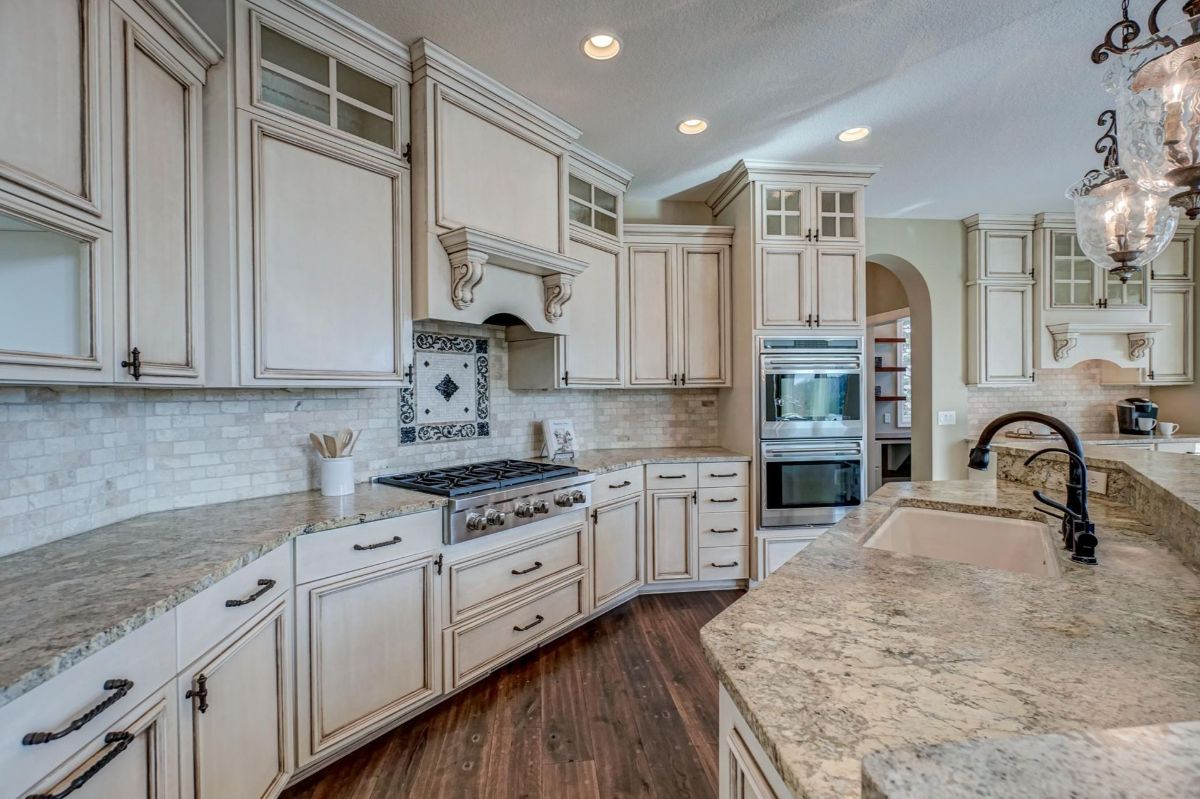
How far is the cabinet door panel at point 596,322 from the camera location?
3.13 meters

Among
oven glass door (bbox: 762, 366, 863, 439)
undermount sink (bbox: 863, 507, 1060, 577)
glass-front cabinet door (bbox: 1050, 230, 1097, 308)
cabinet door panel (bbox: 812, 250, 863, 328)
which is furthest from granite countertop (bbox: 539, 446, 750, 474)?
glass-front cabinet door (bbox: 1050, 230, 1097, 308)

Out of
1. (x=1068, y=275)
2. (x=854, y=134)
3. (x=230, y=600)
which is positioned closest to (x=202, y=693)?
(x=230, y=600)

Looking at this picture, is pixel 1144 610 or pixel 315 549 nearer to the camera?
pixel 1144 610

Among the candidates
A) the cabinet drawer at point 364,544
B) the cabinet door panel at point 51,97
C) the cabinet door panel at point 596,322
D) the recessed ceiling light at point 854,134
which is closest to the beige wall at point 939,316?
the recessed ceiling light at point 854,134

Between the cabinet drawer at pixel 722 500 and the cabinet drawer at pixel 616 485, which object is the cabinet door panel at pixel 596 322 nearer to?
the cabinet drawer at pixel 616 485

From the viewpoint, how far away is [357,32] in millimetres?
2043

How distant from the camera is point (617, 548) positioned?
302 cm

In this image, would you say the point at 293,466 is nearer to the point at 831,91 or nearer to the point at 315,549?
the point at 315,549

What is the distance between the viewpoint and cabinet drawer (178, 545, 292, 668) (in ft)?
3.91

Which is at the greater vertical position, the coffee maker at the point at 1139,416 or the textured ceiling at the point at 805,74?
the textured ceiling at the point at 805,74

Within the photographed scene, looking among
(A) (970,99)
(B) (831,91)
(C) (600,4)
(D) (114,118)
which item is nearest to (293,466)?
(D) (114,118)

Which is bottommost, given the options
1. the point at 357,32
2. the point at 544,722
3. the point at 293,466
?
the point at 544,722

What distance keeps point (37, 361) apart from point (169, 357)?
41cm

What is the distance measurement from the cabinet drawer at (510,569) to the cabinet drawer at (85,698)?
3.45 feet
